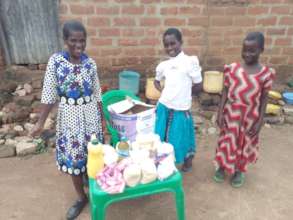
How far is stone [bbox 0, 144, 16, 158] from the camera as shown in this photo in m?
3.55

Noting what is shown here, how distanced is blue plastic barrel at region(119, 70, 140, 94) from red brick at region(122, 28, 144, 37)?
1.76 ft

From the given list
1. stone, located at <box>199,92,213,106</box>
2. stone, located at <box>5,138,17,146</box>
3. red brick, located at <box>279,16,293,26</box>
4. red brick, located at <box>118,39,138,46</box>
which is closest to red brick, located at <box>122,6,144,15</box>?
red brick, located at <box>118,39,138,46</box>

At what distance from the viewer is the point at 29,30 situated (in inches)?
174

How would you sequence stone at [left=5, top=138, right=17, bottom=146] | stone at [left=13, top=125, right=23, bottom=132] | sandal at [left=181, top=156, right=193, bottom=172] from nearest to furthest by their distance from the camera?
sandal at [left=181, top=156, right=193, bottom=172] → stone at [left=5, top=138, right=17, bottom=146] → stone at [left=13, top=125, right=23, bottom=132]

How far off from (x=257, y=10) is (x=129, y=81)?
2.12 metres

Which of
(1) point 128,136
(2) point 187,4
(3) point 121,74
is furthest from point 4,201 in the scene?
(2) point 187,4

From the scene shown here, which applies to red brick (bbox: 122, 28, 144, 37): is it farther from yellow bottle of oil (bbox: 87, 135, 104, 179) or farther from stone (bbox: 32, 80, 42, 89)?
yellow bottle of oil (bbox: 87, 135, 104, 179)

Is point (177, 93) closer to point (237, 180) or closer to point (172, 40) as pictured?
point (172, 40)

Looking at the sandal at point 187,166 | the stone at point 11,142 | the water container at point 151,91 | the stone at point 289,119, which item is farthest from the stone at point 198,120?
the stone at point 11,142

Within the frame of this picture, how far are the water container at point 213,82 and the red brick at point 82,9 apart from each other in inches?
73.0

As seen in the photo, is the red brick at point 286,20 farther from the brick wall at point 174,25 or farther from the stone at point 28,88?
the stone at point 28,88

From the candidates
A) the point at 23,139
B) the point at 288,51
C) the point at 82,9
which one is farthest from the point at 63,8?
the point at 288,51

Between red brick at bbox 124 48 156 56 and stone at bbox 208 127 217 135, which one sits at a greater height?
red brick at bbox 124 48 156 56

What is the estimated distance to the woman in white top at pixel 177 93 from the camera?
8.81 feet
